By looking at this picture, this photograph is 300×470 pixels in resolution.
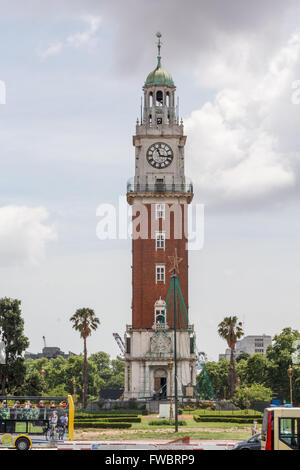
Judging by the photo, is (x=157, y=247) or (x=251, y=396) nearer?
(x=251, y=396)

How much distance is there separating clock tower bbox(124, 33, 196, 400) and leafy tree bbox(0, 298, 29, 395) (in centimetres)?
1833

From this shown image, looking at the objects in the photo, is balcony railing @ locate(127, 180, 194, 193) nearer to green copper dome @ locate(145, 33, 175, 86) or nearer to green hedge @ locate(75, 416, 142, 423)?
green copper dome @ locate(145, 33, 175, 86)

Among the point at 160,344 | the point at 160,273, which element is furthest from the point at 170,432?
the point at 160,273

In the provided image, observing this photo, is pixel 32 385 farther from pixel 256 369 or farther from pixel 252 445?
pixel 256 369

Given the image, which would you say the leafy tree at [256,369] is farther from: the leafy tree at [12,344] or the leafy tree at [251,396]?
the leafy tree at [12,344]

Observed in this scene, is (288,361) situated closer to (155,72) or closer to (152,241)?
(152,241)

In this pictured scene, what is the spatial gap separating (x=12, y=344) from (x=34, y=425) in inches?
1283

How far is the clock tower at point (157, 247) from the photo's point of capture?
83.5 meters

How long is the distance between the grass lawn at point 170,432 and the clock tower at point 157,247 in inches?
864

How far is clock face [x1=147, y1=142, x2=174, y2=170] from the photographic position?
90.4 m

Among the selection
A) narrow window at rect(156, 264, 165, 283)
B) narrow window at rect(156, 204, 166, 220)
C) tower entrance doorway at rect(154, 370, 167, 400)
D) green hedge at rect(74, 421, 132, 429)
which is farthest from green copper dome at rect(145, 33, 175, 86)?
green hedge at rect(74, 421, 132, 429)

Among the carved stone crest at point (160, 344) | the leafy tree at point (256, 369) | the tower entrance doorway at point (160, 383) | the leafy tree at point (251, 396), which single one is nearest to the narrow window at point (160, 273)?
the carved stone crest at point (160, 344)

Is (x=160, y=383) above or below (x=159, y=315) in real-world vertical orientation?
below

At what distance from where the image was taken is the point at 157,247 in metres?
87.2
